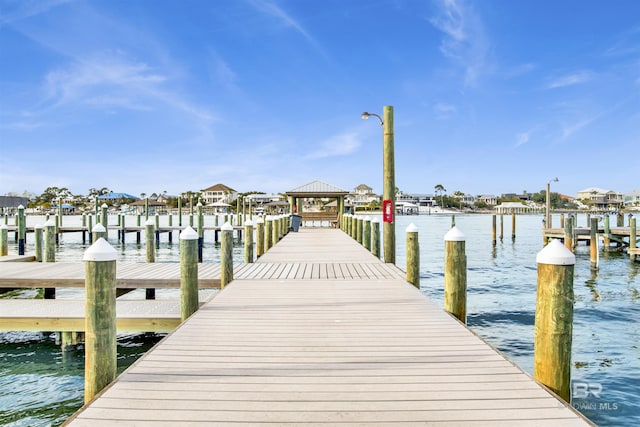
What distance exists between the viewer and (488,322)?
11.2m

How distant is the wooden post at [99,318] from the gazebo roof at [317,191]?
76.1ft

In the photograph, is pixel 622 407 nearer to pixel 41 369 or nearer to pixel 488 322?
pixel 488 322

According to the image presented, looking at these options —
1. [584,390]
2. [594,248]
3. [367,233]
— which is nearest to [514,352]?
[584,390]

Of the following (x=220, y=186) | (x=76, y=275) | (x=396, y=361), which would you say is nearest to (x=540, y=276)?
(x=396, y=361)

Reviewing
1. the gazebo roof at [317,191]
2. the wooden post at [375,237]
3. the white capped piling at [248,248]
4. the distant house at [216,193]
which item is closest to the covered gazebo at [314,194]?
the gazebo roof at [317,191]

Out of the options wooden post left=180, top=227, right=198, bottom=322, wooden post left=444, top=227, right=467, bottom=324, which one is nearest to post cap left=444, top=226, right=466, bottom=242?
wooden post left=444, top=227, right=467, bottom=324

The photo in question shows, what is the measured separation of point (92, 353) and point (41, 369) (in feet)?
17.5

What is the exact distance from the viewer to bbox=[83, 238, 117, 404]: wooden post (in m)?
3.94

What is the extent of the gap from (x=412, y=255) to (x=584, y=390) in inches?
129

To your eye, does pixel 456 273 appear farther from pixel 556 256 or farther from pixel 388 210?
pixel 388 210

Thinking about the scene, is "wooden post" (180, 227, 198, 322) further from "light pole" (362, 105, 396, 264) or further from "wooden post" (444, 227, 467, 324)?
"light pole" (362, 105, 396, 264)

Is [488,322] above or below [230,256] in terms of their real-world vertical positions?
below

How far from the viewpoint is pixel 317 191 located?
27.6 m

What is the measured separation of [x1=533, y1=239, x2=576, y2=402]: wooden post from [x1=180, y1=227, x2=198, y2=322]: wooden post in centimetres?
431
